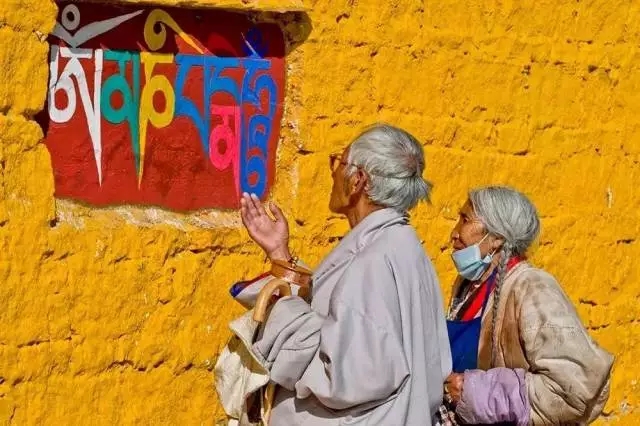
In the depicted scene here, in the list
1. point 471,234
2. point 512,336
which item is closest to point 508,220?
point 471,234

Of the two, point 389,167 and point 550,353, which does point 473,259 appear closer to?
point 550,353

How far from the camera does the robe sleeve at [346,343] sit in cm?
451

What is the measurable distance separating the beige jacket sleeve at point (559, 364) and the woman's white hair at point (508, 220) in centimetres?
23

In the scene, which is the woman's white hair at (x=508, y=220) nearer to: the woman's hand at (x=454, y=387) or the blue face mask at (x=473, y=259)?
the blue face mask at (x=473, y=259)

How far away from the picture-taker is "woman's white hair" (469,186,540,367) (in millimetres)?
5379

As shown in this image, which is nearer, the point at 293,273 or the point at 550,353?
the point at 293,273

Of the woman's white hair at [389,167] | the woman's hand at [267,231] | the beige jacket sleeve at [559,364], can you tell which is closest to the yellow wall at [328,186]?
the woman's hand at [267,231]

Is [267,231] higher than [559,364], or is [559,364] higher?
[267,231]

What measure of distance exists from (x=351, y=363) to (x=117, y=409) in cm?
163

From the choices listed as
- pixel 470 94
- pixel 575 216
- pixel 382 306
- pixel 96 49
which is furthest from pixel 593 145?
Answer: pixel 382 306

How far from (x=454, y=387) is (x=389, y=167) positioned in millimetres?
804

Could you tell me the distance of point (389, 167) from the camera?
4.77 meters

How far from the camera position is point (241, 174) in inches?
253

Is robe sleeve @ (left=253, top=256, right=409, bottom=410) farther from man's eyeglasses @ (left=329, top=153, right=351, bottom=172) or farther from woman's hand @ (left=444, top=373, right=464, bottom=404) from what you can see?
woman's hand @ (left=444, top=373, right=464, bottom=404)
